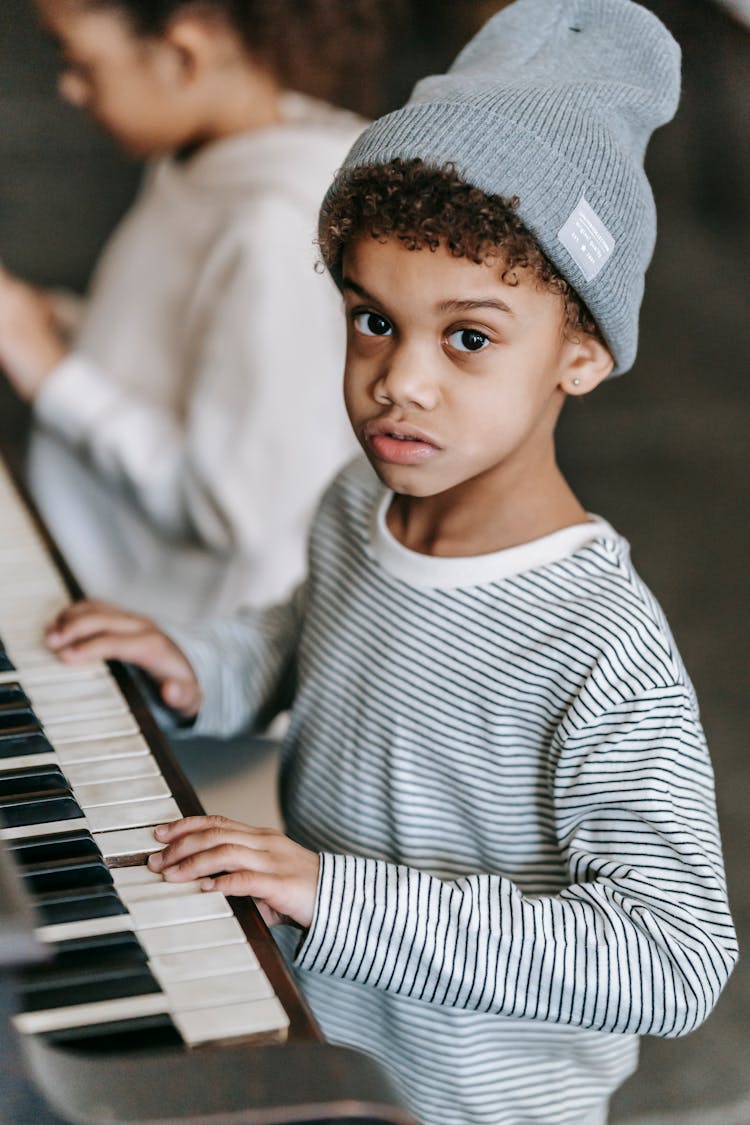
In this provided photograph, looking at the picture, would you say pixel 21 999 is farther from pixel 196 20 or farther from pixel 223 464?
pixel 196 20

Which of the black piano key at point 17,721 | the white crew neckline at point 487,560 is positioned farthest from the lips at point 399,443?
the black piano key at point 17,721

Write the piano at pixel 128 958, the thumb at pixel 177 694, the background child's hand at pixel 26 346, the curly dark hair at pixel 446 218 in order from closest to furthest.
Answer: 1. the piano at pixel 128 958
2. the curly dark hair at pixel 446 218
3. the thumb at pixel 177 694
4. the background child's hand at pixel 26 346

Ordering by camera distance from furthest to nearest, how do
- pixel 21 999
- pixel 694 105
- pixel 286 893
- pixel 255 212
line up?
pixel 694 105, pixel 255 212, pixel 286 893, pixel 21 999

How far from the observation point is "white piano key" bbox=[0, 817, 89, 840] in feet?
2.75

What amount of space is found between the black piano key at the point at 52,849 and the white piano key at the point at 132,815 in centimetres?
2

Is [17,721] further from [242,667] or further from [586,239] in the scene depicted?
[586,239]

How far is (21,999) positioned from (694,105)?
459 cm

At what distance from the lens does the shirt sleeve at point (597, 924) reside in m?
0.86

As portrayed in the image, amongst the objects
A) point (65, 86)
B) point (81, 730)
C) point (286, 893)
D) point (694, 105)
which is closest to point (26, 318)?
point (65, 86)

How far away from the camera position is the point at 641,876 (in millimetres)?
873

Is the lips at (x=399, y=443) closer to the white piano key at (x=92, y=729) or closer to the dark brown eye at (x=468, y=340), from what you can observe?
the dark brown eye at (x=468, y=340)

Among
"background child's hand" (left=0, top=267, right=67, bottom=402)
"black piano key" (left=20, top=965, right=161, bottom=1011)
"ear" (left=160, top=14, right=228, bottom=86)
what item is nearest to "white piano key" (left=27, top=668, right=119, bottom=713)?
"black piano key" (left=20, top=965, right=161, bottom=1011)

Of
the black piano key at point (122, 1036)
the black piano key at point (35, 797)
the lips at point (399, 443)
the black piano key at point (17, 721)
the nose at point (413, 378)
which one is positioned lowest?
the black piano key at point (17, 721)

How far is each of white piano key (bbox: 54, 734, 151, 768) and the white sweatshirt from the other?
0.71m
